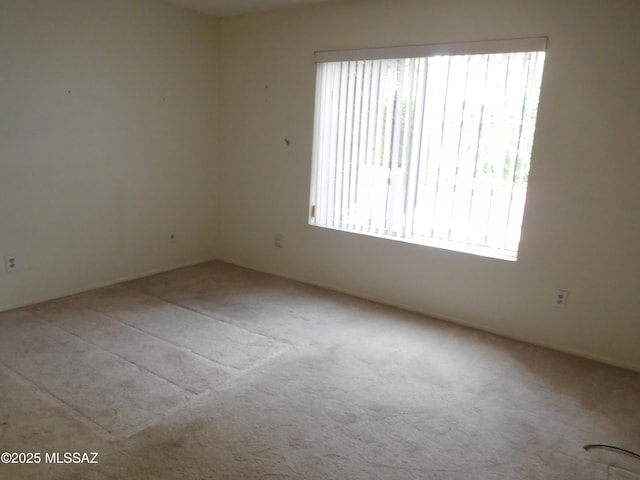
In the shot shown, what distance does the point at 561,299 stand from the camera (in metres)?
3.02

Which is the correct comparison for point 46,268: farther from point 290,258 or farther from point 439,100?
point 439,100

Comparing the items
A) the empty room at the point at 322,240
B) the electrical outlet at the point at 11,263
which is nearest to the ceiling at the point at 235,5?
the empty room at the point at 322,240

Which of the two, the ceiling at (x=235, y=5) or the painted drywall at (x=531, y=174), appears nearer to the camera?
the painted drywall at (x=531, y=174)

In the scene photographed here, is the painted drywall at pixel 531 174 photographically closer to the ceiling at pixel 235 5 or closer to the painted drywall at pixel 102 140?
the ceiling at pixel 235 5

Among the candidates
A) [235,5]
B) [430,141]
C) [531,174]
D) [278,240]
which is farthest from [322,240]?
[235,5]

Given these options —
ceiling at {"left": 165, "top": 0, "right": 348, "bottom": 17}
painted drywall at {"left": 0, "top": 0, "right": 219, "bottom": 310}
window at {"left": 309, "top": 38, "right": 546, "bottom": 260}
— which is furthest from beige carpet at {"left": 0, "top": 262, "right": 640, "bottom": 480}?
ceiling at {"left": 165, "top": 0, "right": 348, "bottom": 17}

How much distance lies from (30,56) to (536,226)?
3590 mm

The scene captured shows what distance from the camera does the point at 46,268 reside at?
3398mm

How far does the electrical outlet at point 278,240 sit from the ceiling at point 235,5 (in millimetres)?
1965

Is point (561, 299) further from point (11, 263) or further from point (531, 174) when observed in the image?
point (11, 263)

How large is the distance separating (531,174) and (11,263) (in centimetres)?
360

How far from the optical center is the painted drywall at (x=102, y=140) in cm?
313

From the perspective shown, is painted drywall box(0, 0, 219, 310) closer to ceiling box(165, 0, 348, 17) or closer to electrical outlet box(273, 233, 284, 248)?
ceiling box(165, 0, 348, 17)

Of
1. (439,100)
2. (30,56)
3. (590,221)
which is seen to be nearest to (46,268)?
(30,56)
